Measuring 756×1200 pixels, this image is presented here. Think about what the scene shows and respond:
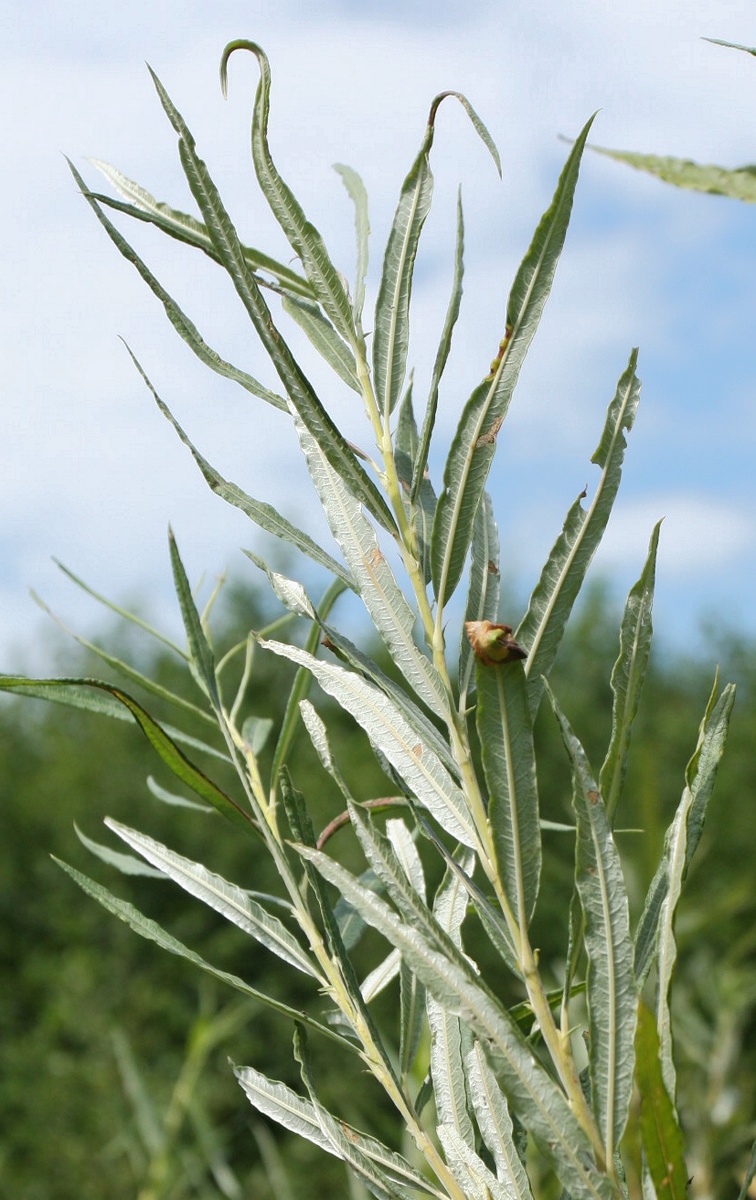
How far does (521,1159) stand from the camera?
1.20 feet

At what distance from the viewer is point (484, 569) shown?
0.42 meters

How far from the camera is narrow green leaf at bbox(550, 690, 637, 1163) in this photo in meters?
0.32

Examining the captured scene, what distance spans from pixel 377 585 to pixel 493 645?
3.4 inches

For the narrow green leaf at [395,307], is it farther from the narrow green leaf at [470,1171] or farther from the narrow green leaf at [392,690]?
the narrow green leaf at [470,1171]

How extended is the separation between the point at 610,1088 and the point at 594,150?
0.80ft

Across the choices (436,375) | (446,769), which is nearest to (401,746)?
(446,769)

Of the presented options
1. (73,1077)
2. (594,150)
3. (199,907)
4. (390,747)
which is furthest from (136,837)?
(199,907)

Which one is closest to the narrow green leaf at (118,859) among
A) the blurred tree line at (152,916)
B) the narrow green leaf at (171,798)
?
the narrow green leaf at (171,798)

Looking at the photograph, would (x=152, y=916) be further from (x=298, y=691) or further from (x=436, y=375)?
(x=436, y=375)

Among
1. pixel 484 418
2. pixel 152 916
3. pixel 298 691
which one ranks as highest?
pixel 484 418

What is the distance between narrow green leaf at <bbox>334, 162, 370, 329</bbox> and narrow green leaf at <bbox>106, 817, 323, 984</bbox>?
191 mm

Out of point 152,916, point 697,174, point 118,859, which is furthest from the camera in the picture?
point 152,916

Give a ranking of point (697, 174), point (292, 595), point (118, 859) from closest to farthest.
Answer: point (697, 174), point (292, 595), point (118, 859)

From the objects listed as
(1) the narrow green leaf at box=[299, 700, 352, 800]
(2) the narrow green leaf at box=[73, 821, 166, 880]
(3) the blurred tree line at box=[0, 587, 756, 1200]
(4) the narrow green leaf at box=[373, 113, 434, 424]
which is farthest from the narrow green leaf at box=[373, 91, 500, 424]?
(3) the blurred tree line at box=[0, 587, 756, 1200]
